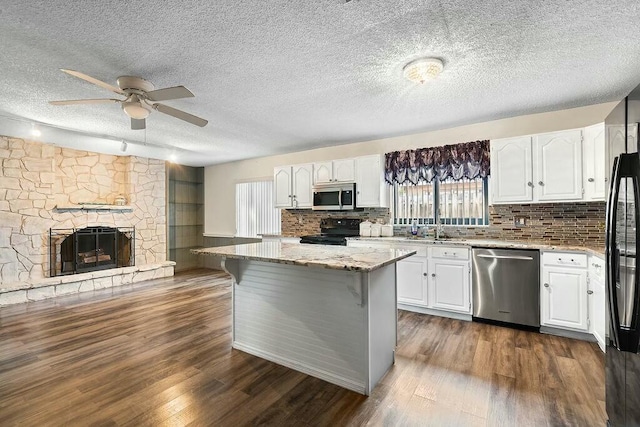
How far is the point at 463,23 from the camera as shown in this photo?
1975 mm

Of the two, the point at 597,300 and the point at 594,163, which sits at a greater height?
the point at 594,163

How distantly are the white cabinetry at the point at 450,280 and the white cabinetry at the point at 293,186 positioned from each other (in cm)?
245

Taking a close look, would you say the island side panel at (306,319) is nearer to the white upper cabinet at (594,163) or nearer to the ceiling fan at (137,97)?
the ceiling fan at (137,97)

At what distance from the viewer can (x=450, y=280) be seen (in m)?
3.71

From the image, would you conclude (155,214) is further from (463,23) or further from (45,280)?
(463,23)

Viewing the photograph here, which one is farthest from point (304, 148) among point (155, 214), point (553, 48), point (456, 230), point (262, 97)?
point (553, 48)

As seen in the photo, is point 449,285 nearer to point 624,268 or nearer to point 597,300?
point 597,300

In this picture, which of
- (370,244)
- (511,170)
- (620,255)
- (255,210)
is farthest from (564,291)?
(255,210)

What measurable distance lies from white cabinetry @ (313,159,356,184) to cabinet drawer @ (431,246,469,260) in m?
1.77

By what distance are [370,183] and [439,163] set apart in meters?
1.05

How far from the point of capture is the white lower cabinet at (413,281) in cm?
388

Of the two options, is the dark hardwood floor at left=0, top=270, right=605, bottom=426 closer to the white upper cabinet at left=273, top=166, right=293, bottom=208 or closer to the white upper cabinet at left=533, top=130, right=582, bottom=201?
the white upper cabinet at left=533, top=130, right=582, bottom=201

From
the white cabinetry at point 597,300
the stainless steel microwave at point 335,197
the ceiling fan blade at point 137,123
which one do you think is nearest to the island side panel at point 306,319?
the ceiling fan blade at point 137,123

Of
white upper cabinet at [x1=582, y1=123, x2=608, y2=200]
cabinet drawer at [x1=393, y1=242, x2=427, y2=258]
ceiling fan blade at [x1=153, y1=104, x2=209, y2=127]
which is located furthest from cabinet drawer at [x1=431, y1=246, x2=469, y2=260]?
ceiling fan blade at [x1=153, y1=104, x2=209, y2=127]
